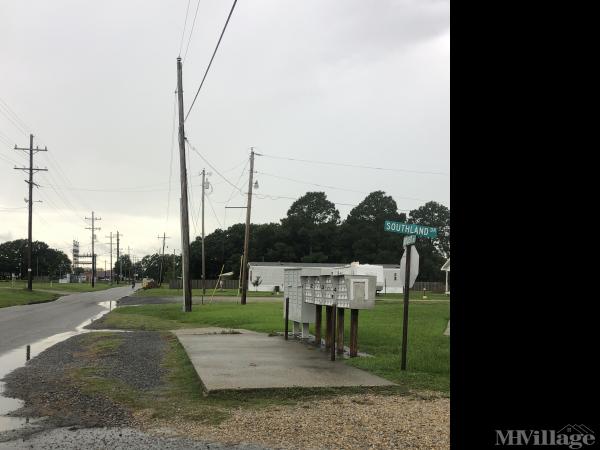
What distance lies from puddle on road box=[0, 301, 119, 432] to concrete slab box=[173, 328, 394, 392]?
7.04ft

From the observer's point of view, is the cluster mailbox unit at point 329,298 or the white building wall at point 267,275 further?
the white building wall at point 267,275

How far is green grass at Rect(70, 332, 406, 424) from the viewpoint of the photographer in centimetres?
626

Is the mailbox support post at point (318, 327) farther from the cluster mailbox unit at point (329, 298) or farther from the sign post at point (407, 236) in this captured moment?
the sign post at point (407, 236)

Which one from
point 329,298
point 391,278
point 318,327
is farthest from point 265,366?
point 391,278

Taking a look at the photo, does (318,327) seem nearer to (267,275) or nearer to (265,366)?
(265,366)

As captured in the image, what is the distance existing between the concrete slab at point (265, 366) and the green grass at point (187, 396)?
0.58 feet

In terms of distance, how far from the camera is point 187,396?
7.16 m

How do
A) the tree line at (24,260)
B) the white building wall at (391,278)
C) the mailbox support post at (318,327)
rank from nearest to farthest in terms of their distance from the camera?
1. the mailbox support post at (318,327)
2. the white building wall at (391,278)
3. the tree line at (24,260)

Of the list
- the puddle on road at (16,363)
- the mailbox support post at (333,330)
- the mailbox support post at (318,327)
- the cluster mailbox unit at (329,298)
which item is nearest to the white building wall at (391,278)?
the puddle on road at (16,363)

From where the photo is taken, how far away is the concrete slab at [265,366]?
25.0 feet

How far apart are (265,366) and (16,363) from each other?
467 centimetres

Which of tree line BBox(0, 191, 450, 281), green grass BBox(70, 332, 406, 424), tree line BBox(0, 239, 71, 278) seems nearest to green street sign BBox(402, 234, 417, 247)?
green grass BBox(70, 332, 406, 424)
